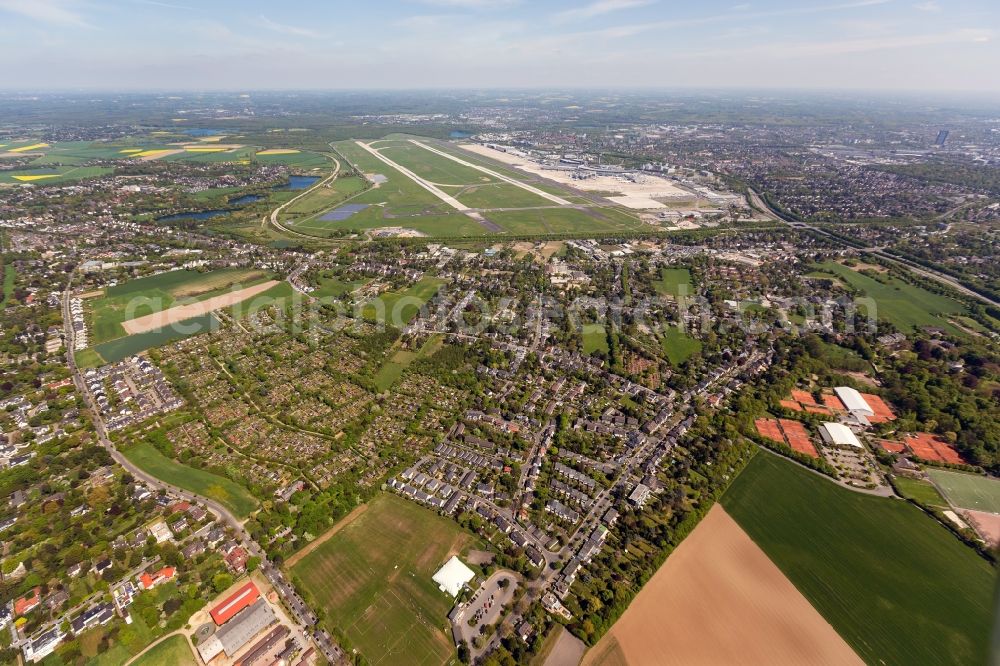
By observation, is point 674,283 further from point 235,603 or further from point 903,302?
point 235,603

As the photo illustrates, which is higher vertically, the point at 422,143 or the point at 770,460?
the point at 422,143

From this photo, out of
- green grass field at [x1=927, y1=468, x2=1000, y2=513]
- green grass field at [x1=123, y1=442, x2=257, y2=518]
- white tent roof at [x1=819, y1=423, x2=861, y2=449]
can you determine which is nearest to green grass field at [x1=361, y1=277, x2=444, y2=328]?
green grass field at [x1=123, y1=442, x2=257, y2=518]

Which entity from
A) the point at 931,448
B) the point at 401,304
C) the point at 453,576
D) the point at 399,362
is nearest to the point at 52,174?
the point at 401,304

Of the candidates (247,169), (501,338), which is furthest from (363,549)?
(247,169)

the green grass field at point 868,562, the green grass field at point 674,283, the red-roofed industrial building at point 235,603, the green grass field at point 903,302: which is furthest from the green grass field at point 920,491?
the red-roofed industrial building at point 235,603

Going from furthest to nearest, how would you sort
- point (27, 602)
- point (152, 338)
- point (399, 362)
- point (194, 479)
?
point (152, 338)
point (399, 362)
point (194, 479)
point (27, 602)

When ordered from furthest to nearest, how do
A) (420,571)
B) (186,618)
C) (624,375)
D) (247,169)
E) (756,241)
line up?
(247,169), (756,241), (624,375), (420,571), (186,618)

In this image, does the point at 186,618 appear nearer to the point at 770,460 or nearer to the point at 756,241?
the point at 770,460
